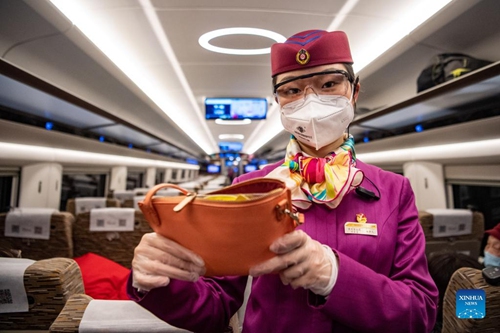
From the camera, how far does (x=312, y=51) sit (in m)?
1.23

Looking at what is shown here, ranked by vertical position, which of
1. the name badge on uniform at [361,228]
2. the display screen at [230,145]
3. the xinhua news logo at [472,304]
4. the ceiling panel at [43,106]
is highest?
the display screen at [230,145]

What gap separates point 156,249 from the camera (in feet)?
2.81

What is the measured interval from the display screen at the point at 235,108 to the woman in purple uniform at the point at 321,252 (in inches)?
171

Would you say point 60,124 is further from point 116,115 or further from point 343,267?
point 343,267

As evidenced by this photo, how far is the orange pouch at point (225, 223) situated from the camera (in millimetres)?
776

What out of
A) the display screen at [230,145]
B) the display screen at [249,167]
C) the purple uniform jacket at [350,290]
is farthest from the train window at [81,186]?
the display screen at [249,167]

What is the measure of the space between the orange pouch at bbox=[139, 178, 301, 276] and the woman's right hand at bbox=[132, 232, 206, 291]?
2cm

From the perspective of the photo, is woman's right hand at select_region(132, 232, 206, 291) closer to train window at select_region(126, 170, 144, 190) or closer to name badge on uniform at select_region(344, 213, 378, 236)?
name badge on uniform at select_region(344, 213, 378, 236)

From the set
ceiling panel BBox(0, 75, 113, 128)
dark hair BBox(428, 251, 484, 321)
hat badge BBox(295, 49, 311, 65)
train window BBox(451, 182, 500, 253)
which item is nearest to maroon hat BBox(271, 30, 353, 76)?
hat badge BBox(295, 49, 311, 65)

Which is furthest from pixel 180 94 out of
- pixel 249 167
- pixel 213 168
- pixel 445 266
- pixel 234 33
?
pixel 213 168

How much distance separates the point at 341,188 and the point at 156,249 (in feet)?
2.15

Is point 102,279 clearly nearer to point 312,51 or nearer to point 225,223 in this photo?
point 225,223

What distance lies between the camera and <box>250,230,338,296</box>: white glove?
820 millimetres

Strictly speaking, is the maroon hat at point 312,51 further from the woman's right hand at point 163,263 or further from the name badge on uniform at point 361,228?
the woman's right hand at point 163,263
